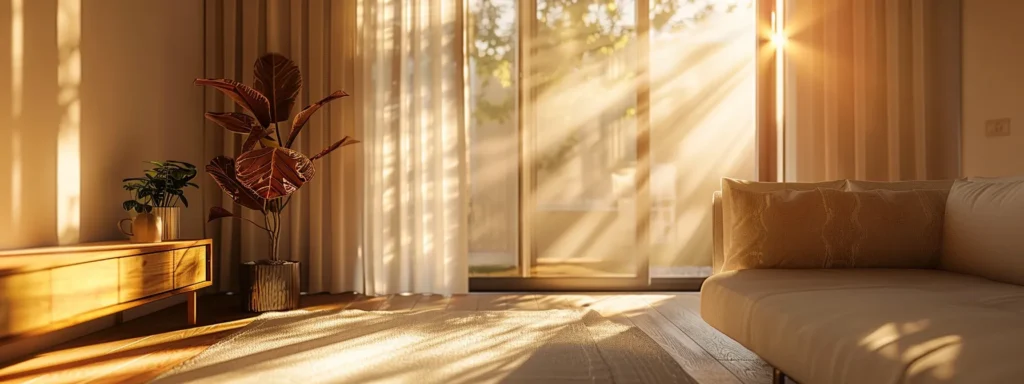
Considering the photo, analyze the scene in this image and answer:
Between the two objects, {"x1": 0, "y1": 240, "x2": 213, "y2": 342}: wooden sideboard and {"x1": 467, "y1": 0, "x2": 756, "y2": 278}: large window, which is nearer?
{"x1": 0, "y1": 240, "x2": 213, "y2": 342}: wooden sideboard

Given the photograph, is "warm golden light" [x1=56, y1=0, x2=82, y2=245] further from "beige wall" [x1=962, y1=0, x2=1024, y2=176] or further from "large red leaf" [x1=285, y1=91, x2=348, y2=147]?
"beige wall" [x1=962, y1=0, x2=1024, y2=176]

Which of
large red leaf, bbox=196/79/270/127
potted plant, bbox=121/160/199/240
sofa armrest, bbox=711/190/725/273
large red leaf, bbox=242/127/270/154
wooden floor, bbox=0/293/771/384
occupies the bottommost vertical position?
wooden floor, bbox=0/293/771/384

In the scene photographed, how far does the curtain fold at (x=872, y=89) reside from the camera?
3.82 m

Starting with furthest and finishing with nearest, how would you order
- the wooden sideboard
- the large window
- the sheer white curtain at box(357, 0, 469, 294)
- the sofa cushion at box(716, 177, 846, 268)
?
1. the large window
2. the sheer white curtain at box(357, 0, 469, 294)
3. the sofa cushion at box(716, 177, 846, 268)
4. the wooden sideboard

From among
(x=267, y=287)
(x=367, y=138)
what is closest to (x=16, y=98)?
(x=267, y=287)

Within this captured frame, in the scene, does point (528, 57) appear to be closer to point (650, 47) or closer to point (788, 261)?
point (650, 47)

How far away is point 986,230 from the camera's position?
205 cm

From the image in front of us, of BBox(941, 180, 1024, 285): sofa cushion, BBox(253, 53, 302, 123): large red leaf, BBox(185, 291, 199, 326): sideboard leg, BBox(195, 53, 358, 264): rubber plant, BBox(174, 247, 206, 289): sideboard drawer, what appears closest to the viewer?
BBox(941, 180, 1024, 285): sofa cushion

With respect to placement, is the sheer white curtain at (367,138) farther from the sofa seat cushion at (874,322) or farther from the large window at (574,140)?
the sofa seat cushion at (874,322)

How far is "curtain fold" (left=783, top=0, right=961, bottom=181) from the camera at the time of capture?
3.82 meters

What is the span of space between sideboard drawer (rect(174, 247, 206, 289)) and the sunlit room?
14 millimetres

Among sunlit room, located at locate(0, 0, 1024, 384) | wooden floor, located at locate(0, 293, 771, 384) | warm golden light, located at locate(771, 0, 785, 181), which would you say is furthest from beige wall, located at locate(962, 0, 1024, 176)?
wooden floor, located at locate(0, 293, 771, 384)

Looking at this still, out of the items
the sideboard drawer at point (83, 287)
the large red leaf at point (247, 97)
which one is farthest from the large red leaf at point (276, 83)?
the sideboard drawer at point (83, 287)

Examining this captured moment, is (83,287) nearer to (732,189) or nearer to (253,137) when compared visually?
(253,137)
